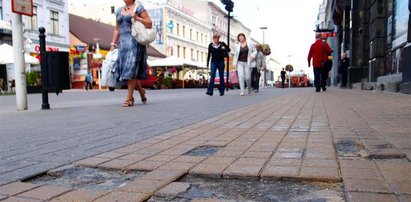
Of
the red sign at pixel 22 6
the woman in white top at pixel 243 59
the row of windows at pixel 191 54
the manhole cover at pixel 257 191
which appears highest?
the row of windows at pixel 191 54

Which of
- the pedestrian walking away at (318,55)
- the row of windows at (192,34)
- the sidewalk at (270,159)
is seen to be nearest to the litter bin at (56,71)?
the sidewalk at (270,159)

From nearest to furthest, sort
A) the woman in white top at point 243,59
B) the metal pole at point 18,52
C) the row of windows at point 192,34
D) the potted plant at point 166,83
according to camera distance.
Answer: the metal pole at point 18,52 → the woman in white top at point 243,59 → the potted plant at point 166,83 → the row of windows at point 192,34

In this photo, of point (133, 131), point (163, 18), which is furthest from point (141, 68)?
point (163, 18)

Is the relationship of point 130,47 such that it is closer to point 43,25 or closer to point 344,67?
point 344,67

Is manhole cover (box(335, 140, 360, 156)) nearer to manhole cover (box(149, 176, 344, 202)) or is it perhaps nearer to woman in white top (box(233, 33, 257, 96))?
manhole cover (box(149, 176, 344, 202))

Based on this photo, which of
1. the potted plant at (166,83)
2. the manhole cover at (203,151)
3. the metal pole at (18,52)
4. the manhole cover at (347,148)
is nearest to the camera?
the manhole cover at (347,148)

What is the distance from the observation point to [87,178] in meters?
2.49

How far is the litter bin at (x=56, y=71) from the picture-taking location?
7469 mm

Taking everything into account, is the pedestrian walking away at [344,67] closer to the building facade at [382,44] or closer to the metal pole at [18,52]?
the building facade at [382,44]

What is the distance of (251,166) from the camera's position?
259 centimetres

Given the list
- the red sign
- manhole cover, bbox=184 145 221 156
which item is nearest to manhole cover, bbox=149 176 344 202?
manhole cover, bbox=184 145 221 156

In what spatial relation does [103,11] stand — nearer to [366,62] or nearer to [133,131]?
[366,62]

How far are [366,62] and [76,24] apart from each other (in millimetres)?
30181

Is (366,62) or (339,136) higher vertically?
(366,62)
